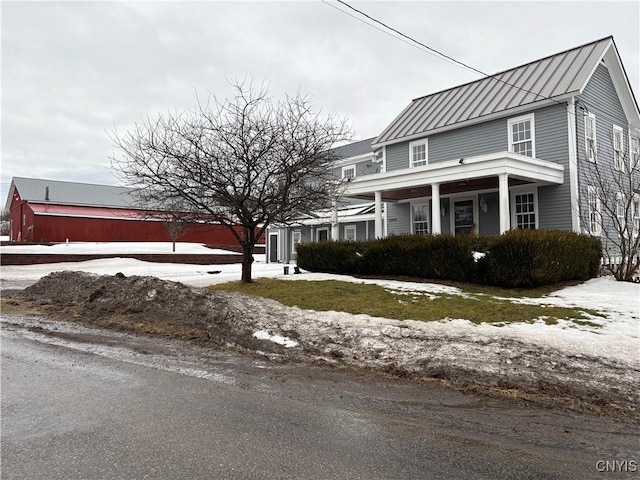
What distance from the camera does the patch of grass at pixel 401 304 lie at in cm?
839

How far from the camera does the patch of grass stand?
27.5ft

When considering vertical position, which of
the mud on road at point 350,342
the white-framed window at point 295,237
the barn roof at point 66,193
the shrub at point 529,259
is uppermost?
the barn roof at point 66,193

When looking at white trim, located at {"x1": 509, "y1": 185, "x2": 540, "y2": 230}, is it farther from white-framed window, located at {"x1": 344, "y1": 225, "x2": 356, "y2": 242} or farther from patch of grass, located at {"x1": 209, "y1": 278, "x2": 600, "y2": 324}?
white-framed window, located at {"x1": 344, "y1": 225, "x2": 356, "y2": 242}

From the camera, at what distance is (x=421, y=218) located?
66.1 feet

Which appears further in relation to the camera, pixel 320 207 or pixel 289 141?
pixel 320 207

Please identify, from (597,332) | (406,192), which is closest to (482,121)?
(406,192)

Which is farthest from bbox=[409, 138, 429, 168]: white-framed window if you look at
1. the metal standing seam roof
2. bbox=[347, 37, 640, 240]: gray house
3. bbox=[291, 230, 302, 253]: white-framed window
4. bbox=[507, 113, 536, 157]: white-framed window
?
bbox=[291, 230, 302, 253]: white-framed window

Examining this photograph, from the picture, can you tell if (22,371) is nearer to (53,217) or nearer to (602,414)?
(602,414)

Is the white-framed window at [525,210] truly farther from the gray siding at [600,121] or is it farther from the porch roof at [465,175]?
the gray siding at [600,121]

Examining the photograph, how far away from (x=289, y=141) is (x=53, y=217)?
3271 centimetres

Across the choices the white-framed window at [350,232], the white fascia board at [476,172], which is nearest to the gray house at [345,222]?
the white-framed window at [350,232]

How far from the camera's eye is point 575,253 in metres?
12.6

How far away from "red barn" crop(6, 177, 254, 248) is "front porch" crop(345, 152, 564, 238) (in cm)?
2101

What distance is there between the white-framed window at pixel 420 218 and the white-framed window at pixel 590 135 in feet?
21.0
